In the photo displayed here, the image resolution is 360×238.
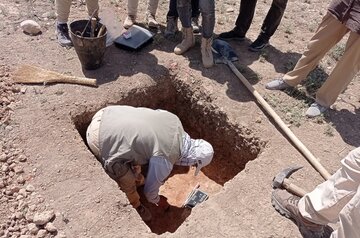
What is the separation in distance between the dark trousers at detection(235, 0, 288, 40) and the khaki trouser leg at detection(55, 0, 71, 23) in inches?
86.4

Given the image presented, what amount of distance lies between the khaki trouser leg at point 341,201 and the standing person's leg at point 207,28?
2343 millimetres

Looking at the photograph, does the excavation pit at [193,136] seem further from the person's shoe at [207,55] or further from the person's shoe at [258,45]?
the person's shoe at [258,45]

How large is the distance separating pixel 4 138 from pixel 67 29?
1.78m

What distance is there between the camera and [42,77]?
4.66m

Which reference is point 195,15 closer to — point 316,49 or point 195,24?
point 195,24

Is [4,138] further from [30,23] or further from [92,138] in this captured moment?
[30,23]

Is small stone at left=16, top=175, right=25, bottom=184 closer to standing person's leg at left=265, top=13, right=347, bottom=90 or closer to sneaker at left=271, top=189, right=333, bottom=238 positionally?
Answer: sneaker at left=271, top=189, right=333, bottom=238

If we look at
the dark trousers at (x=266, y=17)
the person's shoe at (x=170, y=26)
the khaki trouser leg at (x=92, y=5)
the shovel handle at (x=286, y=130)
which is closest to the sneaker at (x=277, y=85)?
the shovel handle at (x=286, y=130)

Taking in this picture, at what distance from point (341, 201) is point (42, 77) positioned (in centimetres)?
334

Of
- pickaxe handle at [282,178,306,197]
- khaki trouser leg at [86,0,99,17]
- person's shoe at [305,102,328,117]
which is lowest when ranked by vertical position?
pickaxe handle at [282,178,306,197]

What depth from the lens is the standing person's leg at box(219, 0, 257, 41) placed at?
5.41 meters

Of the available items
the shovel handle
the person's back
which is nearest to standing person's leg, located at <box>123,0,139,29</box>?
the shovel handle

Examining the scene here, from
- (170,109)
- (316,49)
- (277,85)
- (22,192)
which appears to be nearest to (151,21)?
(170,109)

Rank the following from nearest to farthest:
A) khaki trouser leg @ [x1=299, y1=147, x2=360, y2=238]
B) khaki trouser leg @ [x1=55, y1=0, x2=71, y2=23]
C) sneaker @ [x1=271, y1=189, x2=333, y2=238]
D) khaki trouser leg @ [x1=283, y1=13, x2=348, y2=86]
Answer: khaki trouser leg @ [x1=299, y1=147, x2=360, y2=238] < sneaker @ [x1=271, y1=189, x2=333, y2=238] < khaki trouser leg @ [x1=283, y1=13, x2=348, y2=86] < khaki trouser leg @ [x1=55, y1=0, x2=71, y2=23]
